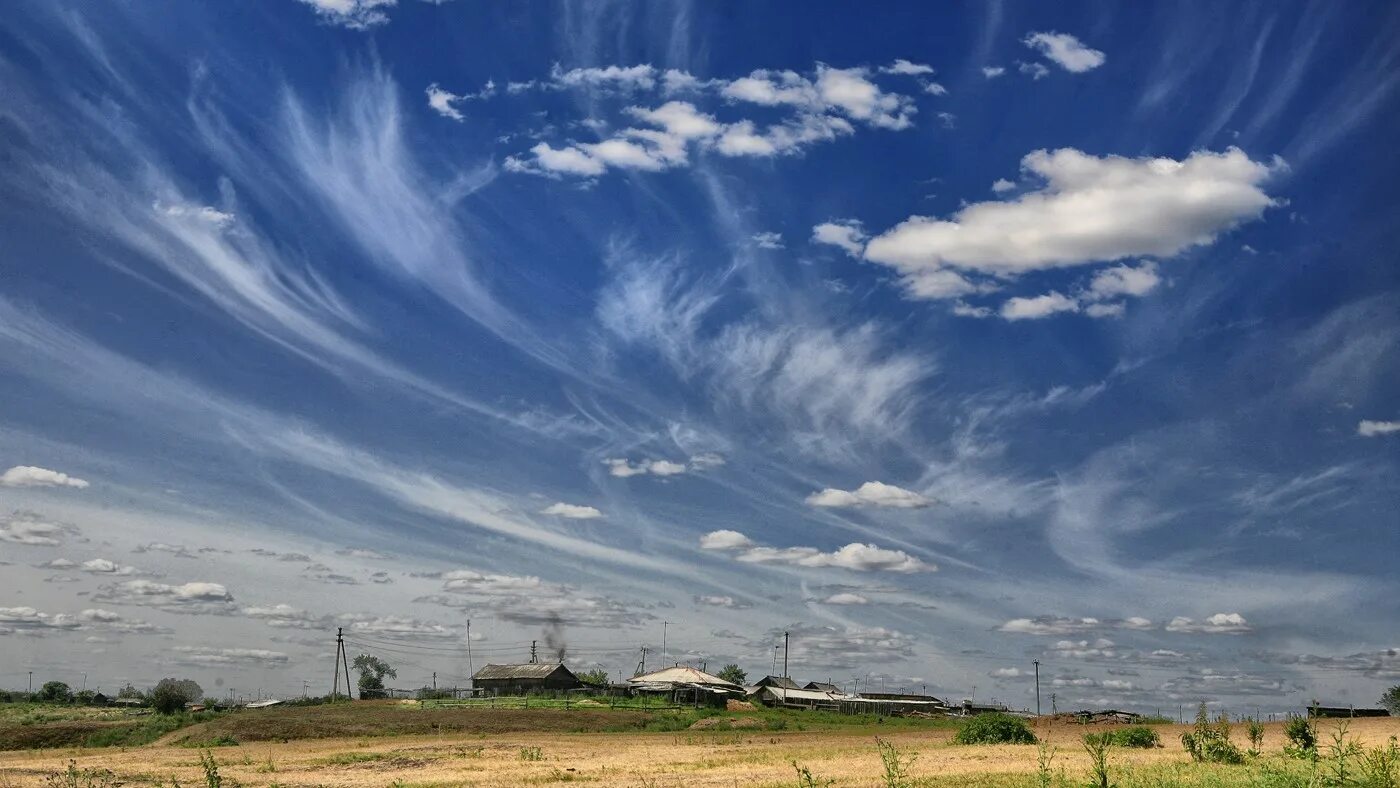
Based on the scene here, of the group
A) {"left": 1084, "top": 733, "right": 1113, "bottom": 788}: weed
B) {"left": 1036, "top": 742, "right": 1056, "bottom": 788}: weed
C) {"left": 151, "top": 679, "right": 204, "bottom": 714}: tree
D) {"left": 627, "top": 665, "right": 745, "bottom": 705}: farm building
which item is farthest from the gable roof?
{"left": 1084, "top": 733, "right": 1113, "bottom": 788}: weed

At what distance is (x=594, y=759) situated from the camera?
50094 mm

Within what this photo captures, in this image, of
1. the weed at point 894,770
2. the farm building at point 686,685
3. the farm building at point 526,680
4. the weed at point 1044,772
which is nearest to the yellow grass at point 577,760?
the weed at point 1044,772

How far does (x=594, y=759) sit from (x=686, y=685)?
87865 millimetres

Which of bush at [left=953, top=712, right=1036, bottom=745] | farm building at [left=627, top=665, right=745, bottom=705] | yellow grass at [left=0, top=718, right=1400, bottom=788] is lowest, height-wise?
yellow grass at [left=0, top=718, right=1400, bottom=788]

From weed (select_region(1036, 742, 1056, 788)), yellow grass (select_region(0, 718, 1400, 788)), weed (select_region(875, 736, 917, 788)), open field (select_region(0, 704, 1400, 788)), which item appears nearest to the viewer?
weed (select_region(1036, 742, 1056, 788))

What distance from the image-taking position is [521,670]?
14912 cm

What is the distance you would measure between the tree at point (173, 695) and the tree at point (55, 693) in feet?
130

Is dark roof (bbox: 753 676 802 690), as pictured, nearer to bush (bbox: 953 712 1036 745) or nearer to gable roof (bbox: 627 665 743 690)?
gable roof (bbox: 627 665 743 690)

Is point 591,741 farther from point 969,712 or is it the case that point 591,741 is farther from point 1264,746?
point 969,712

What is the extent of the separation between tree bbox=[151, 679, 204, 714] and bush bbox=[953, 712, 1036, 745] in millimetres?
92015

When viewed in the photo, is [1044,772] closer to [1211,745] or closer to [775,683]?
[1211,745]

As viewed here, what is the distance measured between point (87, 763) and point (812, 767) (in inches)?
1380

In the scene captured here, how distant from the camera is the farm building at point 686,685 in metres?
130

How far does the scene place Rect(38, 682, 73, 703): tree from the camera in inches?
6235
